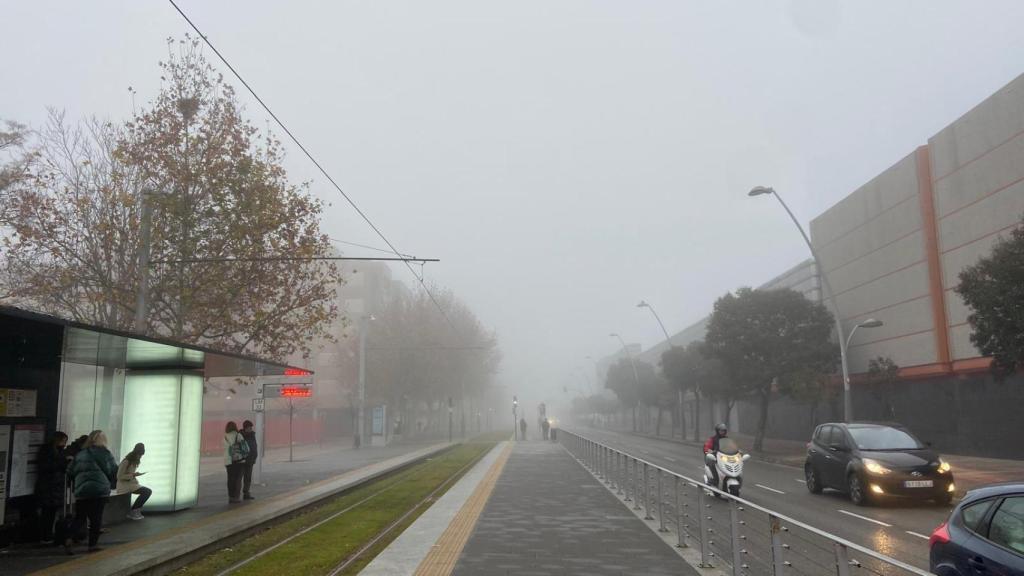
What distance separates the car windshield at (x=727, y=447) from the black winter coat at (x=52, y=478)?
1150 cm

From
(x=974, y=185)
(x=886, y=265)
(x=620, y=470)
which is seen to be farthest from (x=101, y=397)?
(x=886, y=265)

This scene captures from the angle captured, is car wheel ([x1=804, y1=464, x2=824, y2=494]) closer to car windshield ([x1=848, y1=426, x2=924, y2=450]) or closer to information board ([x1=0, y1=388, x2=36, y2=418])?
car windshield ([x1=848, y1=426, x2=924, y2=450])

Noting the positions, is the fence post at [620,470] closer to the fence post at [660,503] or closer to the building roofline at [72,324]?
the fence post at [660,503]

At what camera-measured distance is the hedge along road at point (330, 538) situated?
9.55 metres

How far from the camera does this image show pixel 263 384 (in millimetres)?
22297

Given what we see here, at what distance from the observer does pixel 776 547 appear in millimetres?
6184

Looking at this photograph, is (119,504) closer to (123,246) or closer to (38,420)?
(38,420)

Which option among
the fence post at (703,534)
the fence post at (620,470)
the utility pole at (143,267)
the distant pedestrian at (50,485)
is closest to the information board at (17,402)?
the distant pedestrian at (50,485)

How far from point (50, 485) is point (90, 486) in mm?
1556

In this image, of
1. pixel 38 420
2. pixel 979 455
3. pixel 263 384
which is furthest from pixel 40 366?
pixel 979 455

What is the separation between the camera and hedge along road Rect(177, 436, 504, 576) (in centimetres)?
955

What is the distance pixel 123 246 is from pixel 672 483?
1575 cm

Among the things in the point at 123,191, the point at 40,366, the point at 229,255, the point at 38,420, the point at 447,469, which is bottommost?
the point at 447,469

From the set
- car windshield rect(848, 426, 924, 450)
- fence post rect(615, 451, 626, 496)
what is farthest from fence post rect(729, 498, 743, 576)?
car windshield rect(848, 426, 924, 450)
